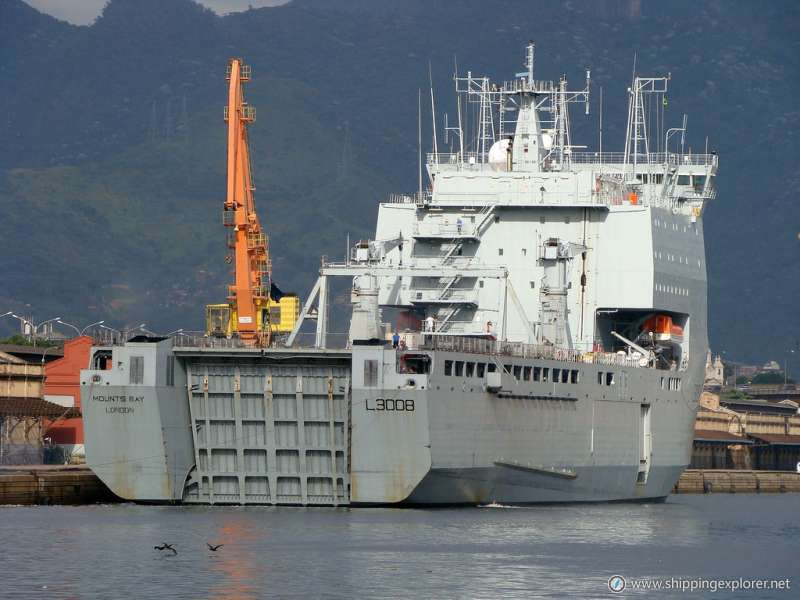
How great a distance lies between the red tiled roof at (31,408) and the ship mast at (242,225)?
10461 millimetres

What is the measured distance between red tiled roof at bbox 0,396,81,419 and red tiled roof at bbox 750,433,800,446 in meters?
63.7

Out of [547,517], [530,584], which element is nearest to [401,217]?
[547,517]

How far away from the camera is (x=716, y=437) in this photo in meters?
124

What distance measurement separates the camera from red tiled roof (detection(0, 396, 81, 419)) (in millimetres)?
75625

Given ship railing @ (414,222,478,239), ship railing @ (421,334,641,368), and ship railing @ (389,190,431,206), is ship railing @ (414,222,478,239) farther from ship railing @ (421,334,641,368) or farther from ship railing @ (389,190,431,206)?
ship railing @ (421,334,641,368)

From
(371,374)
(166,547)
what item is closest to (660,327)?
(371,374)

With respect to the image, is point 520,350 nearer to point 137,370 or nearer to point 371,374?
point 371,374

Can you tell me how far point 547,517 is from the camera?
56.8m

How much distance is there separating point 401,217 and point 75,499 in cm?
1497

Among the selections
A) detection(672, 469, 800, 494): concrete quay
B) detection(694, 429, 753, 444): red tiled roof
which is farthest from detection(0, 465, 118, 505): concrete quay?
detection(694, 429, 753, 444): red tiled roof

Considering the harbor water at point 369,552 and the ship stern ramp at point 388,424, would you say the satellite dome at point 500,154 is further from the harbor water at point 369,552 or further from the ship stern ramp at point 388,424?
the ship stern ramp at point 388,424

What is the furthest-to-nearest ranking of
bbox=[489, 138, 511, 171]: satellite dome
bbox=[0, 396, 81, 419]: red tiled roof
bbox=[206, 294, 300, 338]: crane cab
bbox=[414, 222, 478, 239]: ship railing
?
1. bbox=[0, 396, 81, 419]: red tiled roof
2. bbox=[206, 294, 300, 338]: crane cab
3. bbox=[489, 138, 511, 171]: satellite dome
4. bbox=[414, 222, 478, 239]: ship railing

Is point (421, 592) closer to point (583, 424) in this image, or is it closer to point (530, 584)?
point (530, 584)

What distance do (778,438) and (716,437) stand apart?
14420mm
